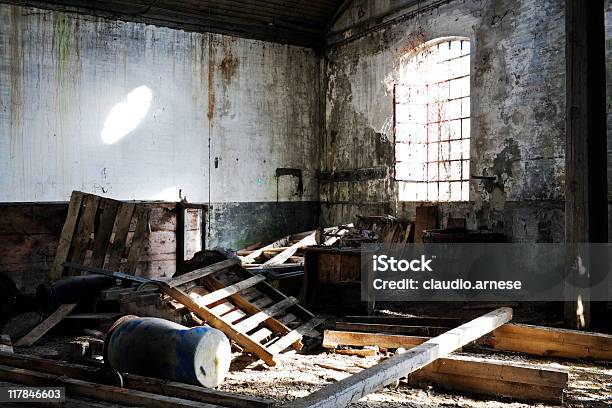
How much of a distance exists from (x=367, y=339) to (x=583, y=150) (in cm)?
288

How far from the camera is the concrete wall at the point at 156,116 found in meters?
9.19

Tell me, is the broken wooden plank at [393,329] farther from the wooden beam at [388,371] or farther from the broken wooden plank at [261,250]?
the broken wooden plank at [261,250]

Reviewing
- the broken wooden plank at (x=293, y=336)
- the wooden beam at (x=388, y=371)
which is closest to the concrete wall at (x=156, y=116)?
the broken wooden plank at (x=293, y=336)

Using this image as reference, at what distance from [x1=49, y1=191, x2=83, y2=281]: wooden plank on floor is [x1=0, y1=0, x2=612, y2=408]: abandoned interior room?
2cm

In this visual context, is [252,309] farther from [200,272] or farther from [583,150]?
[583,150]

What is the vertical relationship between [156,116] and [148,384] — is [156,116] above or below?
above

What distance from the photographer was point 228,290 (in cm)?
548

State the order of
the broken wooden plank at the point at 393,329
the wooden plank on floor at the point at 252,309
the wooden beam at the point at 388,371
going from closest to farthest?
the wooden beam at the point at 388,371, the broken wooden plank at the point at 393,329, the wooden plank on floor at the point at 252,309

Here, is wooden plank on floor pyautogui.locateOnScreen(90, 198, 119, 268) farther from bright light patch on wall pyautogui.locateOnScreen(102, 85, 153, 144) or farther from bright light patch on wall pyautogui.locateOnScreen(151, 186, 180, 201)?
bright light patch on wall pyautogui.locateOnScreen(151, 186, 180, 201)

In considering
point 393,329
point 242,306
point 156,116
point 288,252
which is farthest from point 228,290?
point 156,116

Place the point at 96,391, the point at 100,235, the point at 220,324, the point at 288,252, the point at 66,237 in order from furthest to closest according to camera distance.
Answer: the point at 288,252
the point at 100,235
the point at 66,237
the point at 220,324
the point at 96,391

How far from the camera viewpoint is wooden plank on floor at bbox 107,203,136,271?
6.53 m

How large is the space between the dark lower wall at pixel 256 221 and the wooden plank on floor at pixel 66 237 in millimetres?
4340

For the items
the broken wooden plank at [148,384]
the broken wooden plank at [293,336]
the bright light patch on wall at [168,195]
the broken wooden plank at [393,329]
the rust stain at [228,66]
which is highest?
the rust stain at [228,66]
